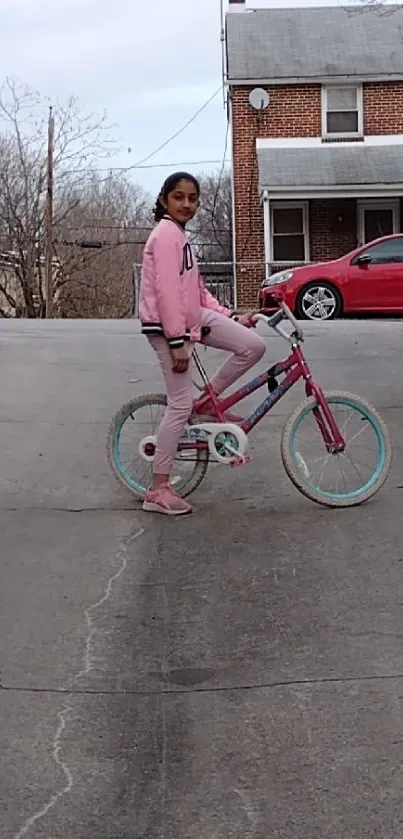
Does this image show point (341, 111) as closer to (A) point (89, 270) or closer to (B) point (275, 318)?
(A) point (89, 270)

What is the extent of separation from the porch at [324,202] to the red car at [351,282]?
8.61 m

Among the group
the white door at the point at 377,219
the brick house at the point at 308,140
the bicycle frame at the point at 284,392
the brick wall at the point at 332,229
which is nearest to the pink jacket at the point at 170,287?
the bicycle frame at the point at 284,392

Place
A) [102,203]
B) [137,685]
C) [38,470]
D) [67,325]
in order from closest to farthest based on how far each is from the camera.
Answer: [137,685]
[38,470]
[67,325]
[102,203]

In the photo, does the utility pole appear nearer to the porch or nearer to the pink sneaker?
the porch

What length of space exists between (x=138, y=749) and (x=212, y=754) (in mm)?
243

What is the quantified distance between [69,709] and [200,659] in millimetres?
623

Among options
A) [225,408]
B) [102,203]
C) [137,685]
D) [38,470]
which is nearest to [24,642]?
[137,685]

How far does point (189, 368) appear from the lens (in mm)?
6453

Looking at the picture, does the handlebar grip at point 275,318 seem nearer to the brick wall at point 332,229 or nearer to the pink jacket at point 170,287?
the pink jacket at point 170,287

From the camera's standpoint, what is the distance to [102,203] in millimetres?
43219

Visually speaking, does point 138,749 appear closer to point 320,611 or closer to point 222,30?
point 320,611

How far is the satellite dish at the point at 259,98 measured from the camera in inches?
1159

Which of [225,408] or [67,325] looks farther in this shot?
[67,325]

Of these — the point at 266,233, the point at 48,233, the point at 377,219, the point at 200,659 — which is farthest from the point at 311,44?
the point at 200,659
